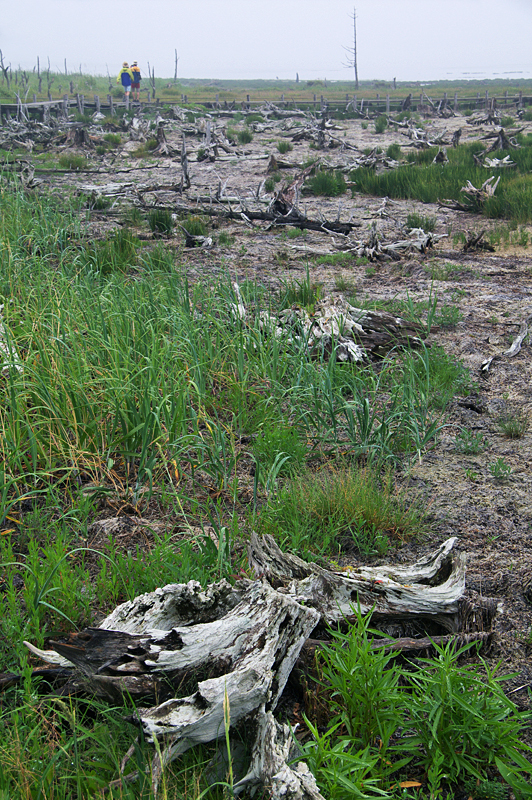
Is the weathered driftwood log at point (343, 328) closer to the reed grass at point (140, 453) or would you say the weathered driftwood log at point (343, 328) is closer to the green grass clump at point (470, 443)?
the reed grass at point (140, 453)

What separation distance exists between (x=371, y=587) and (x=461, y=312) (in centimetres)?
452

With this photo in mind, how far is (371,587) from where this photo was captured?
2148mm

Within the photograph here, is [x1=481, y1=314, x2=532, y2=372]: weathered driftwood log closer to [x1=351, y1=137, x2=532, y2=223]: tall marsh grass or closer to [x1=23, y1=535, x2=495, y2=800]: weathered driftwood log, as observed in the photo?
[x1=23, y1=535, x2=495, y2=800]: weathered driftwood log

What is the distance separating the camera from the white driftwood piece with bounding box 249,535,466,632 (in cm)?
208

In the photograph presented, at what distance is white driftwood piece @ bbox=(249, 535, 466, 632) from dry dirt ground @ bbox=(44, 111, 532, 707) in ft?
0.82

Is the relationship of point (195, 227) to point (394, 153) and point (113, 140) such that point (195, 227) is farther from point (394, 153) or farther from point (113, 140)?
point (113, 140)

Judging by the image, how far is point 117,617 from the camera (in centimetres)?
197

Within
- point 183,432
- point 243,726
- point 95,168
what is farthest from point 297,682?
point 95,168

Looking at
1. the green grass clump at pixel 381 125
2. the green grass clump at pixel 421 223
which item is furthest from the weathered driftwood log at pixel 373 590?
the green grass clump at pixel 381 125

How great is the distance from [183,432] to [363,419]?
1.07 m

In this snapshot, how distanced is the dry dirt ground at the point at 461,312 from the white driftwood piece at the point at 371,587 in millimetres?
251

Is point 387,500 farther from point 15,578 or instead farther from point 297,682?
point 15,578

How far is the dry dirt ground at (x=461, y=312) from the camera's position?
8.43ft

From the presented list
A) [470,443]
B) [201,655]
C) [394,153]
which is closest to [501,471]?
[470,443]
